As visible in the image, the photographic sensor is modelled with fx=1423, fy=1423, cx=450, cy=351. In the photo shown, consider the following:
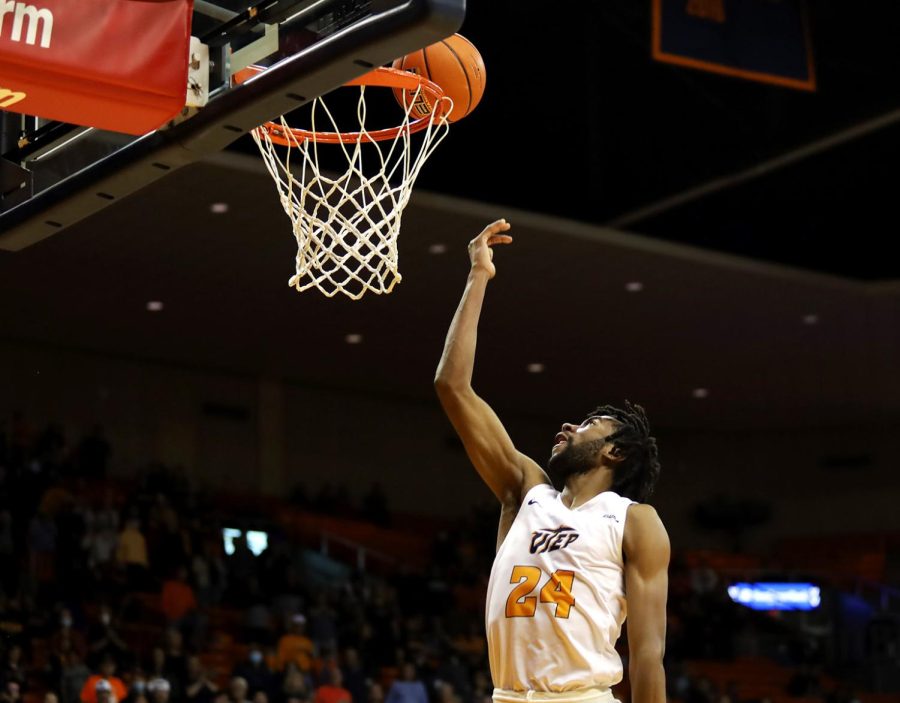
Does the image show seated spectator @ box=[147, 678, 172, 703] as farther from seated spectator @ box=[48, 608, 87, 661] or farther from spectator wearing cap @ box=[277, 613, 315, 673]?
spectator wearing cap @ box=[277, 613, 315, 673]

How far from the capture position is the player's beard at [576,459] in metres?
4.39

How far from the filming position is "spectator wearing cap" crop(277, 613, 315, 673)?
47.3ft

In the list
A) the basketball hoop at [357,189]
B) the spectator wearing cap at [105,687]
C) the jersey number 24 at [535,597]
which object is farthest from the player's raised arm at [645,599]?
the spectator wearing cap at [105,687]

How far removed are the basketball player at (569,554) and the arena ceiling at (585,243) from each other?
924 cm

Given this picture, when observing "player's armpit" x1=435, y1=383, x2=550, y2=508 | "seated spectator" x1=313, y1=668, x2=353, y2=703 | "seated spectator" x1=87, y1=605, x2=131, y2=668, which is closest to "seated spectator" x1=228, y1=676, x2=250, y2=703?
"seated spectator" x1=87, y1=605, x2=131, y2=668

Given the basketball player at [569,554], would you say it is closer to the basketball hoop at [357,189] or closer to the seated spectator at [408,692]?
the basketball hoop at [357,189]

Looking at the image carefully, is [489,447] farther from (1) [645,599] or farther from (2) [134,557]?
(2) [134,557]

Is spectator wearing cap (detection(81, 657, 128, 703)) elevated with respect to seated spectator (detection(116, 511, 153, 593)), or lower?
lower

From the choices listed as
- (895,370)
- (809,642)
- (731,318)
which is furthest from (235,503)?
(895,370)

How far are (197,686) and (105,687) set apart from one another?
1617mm

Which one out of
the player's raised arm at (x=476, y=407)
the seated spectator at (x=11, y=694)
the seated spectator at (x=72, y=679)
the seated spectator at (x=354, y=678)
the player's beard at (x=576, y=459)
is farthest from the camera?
the seated spectator at (x=354, y=678)

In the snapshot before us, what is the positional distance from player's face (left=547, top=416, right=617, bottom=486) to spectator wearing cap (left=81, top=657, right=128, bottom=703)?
7.00 metres

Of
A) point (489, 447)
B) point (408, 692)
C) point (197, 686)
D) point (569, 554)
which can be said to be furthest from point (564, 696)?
point (408, 692)

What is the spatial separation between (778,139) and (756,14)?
13.8ft
